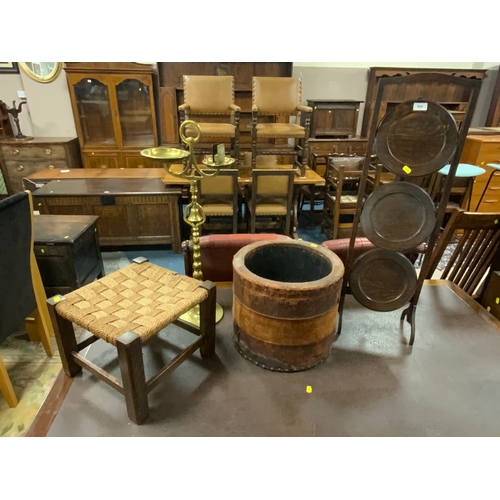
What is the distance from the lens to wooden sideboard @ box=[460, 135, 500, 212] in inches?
136

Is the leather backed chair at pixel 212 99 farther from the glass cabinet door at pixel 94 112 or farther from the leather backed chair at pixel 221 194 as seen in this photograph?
the glass cabinet door at pixel 94 112

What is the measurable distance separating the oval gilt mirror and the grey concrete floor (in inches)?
150

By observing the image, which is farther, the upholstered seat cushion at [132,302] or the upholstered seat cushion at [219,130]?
the upholstered seat cushion at [219,130]

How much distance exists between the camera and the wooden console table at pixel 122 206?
2.94m

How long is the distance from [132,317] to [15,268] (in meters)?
0.85

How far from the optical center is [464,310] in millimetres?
1657

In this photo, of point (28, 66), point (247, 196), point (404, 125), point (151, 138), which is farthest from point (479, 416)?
point (28, 66)

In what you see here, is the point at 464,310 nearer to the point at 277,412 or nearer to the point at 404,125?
the point at 404,125

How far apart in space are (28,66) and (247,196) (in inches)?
117

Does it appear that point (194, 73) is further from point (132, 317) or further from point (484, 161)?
point (132, 317)

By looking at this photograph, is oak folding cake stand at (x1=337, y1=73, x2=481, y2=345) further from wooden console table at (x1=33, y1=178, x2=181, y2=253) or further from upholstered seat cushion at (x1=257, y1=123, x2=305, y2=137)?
wooden console table at (x1=33, y1=178, x2=181, y2=253)

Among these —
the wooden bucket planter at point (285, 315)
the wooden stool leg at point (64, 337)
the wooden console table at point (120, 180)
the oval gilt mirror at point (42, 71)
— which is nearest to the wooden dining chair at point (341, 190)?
the wooden console table at point (120, 180)

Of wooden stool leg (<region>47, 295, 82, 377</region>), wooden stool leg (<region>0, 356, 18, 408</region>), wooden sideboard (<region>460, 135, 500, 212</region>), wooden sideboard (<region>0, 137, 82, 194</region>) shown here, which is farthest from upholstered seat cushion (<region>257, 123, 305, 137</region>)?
wooden stool leg (<region>0, 356, 18, 408</region>)

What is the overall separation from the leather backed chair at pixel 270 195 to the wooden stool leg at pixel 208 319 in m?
1.82
